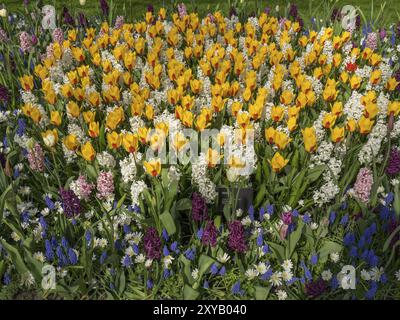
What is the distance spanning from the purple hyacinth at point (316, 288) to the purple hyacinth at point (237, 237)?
0.41m

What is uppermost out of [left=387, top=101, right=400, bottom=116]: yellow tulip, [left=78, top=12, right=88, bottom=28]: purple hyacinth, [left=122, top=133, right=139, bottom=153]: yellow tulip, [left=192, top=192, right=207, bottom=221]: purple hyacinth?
[left=78, top=12, right=88, bottom=28]: purple hyacinth

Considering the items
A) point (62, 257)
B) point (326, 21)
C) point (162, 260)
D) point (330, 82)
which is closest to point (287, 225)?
point (162, 260)

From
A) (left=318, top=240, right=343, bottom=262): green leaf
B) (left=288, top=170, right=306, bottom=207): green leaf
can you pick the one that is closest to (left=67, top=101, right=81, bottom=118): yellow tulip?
(left=288, top=170, right=306, bottom=207): green leaf

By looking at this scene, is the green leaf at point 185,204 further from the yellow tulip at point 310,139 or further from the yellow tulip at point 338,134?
the yellow tulip at point 338,134

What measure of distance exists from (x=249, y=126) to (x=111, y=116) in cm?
93

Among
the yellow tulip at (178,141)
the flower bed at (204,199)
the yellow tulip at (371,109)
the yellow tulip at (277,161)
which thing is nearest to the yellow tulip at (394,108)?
the flower bed at (204,199)

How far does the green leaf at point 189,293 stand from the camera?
2734 mm

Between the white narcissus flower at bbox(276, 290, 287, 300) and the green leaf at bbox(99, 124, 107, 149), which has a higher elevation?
the green leaf at bbox(99, 124, 107, 149)

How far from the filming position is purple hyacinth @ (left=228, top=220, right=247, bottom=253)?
2.79 metres

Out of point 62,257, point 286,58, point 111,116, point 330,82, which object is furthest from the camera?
point 286,58

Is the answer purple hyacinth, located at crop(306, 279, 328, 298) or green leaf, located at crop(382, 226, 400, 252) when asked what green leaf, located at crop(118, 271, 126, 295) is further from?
green leaf, located at crop(382, 226, 400, 252)
